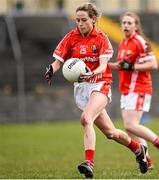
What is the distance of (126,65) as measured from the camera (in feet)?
38.5

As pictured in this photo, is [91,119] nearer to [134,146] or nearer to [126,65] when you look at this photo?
[134,146]

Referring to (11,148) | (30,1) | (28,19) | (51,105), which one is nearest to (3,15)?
(28,19)

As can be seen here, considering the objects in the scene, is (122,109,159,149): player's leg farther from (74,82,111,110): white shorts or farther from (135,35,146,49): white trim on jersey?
(74,82,111,110): white shorts

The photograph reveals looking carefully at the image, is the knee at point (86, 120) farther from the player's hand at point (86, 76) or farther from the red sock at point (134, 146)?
the red sock at point (134, 146)

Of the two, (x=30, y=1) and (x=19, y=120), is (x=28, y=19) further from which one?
(x=30, y=1)

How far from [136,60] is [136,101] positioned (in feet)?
2.05

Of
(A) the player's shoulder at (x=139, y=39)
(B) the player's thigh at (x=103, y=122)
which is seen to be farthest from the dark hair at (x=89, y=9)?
(A) the player's shoulder at (x=139, y=39)

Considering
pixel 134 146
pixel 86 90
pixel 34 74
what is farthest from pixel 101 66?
pixel 34 74

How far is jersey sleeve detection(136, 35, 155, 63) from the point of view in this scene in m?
11.9

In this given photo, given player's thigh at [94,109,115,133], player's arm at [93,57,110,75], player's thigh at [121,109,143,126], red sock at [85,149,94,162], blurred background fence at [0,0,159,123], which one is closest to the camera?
red sock at [85,149,94,162]

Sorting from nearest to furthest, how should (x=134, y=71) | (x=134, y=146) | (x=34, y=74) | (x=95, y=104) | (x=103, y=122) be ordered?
(x=95, y=104) → (x=103, y=122) → (x=134, y=146) → (x=134, y=71) → (x=34, y=74)

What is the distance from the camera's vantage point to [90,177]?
9492 millimetres

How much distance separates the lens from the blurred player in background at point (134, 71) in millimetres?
11773

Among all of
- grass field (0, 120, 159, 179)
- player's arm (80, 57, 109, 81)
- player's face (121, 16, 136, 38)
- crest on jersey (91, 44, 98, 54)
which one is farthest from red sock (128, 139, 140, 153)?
player's face (121, 16, 136, 38)
